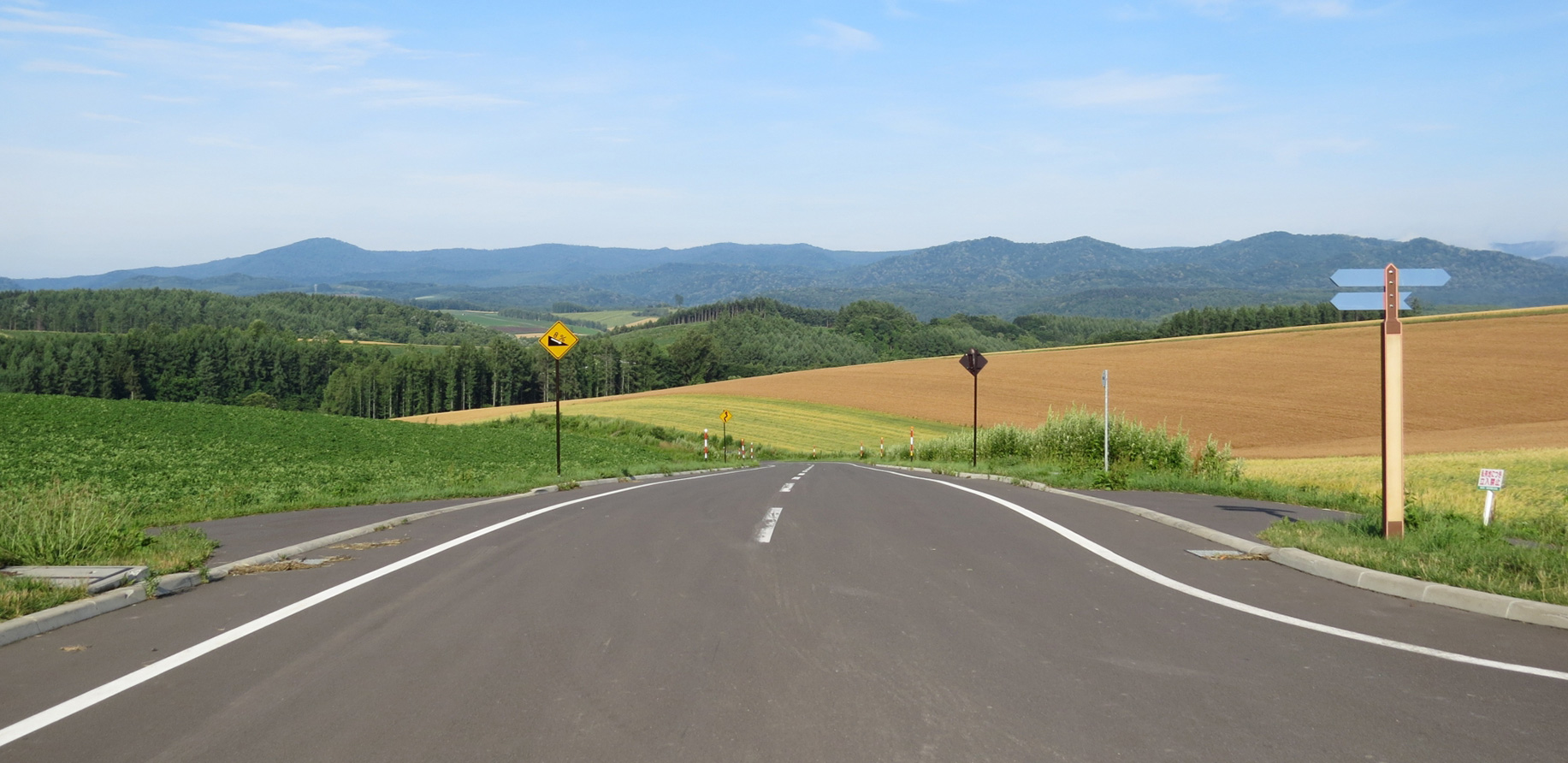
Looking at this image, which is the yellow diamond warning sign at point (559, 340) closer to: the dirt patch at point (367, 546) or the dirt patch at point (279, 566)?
the dirt patch at point (367, 546)

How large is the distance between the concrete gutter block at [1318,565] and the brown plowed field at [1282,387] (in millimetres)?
24344

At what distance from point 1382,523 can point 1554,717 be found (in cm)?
499

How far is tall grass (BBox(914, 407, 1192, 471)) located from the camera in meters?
21.1

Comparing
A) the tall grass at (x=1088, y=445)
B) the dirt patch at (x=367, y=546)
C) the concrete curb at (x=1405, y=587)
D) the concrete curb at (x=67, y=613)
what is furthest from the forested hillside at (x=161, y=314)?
the concrete curb at (x=1405, y=587)

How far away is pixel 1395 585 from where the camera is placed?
6.86 metres

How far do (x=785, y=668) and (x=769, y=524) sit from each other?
6.17 meters

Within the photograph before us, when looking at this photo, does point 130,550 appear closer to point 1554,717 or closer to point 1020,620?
point 1020,620

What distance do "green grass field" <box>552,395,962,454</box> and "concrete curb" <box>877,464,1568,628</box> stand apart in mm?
40487

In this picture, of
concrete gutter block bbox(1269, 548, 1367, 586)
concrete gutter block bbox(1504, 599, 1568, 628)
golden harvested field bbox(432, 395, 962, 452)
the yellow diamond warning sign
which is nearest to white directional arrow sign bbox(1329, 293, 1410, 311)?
concrete gutter block bbox(1269, 548, 1367, 586)

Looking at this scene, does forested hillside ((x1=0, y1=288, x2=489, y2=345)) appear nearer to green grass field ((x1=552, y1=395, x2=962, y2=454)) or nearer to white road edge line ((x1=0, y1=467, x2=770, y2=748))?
green grass field ((x1=552, y1=395, x2=962, y2=454))

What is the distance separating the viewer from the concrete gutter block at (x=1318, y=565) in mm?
7258

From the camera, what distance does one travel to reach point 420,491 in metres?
16.1

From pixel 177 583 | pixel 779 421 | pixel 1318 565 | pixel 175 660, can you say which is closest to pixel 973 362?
pixel 1318 565

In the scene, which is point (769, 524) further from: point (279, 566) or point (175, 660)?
point (175, 660)
